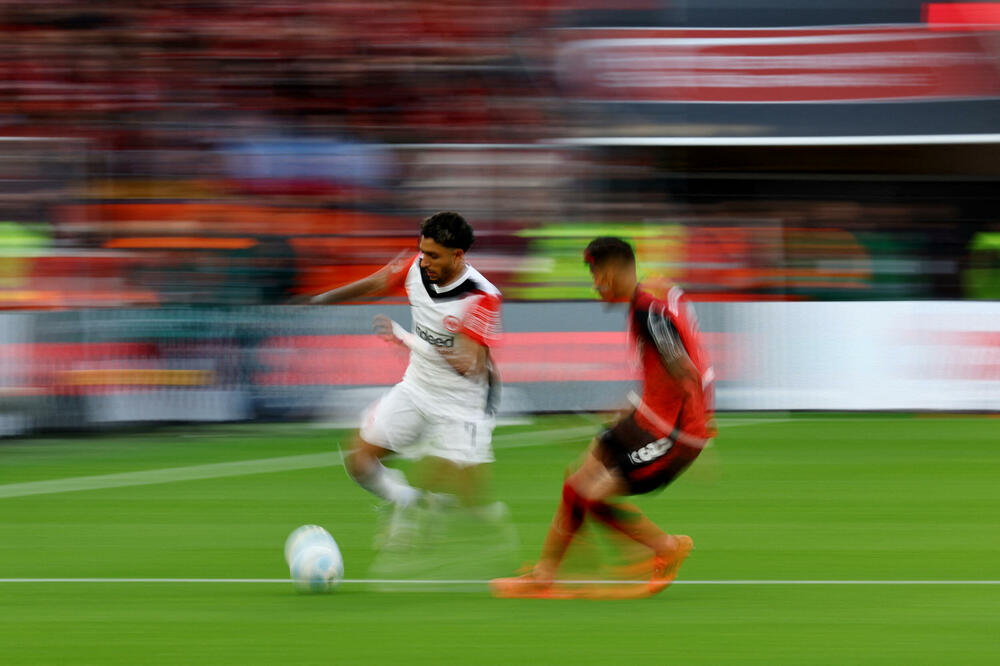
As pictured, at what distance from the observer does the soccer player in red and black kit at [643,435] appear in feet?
21.1

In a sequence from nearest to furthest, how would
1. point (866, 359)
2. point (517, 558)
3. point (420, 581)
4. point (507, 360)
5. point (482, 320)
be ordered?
point (482, 320) < point (420, 581) < point (517, 558) < point (507, 360) < point (866, 359)

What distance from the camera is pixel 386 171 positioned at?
58.8ft

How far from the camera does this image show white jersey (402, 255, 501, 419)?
696 centimetres

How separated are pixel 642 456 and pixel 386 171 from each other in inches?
462

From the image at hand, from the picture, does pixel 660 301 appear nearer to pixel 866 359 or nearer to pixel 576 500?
pixel 576 500

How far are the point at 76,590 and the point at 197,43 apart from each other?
12.8 m

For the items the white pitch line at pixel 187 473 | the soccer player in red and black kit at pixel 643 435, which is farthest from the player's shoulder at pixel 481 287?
the white pitch line at pixel 187 473

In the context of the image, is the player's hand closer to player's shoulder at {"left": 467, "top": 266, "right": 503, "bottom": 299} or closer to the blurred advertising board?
player's shoulder at {"left": 467, "top": 266, "right": 503, "bottom": 299}

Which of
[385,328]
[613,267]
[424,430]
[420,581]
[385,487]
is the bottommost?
[420,581]

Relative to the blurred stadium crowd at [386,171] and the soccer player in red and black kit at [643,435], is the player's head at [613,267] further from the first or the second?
the blurred stadium crowd at [386,171]

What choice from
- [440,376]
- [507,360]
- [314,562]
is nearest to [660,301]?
[440,376]

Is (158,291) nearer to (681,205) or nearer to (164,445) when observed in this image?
(164,445)

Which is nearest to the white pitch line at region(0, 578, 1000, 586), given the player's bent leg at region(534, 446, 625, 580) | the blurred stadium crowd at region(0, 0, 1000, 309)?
the player's bent leg at region(534, 446, 625, 580)

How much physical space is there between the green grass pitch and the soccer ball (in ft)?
0.32
